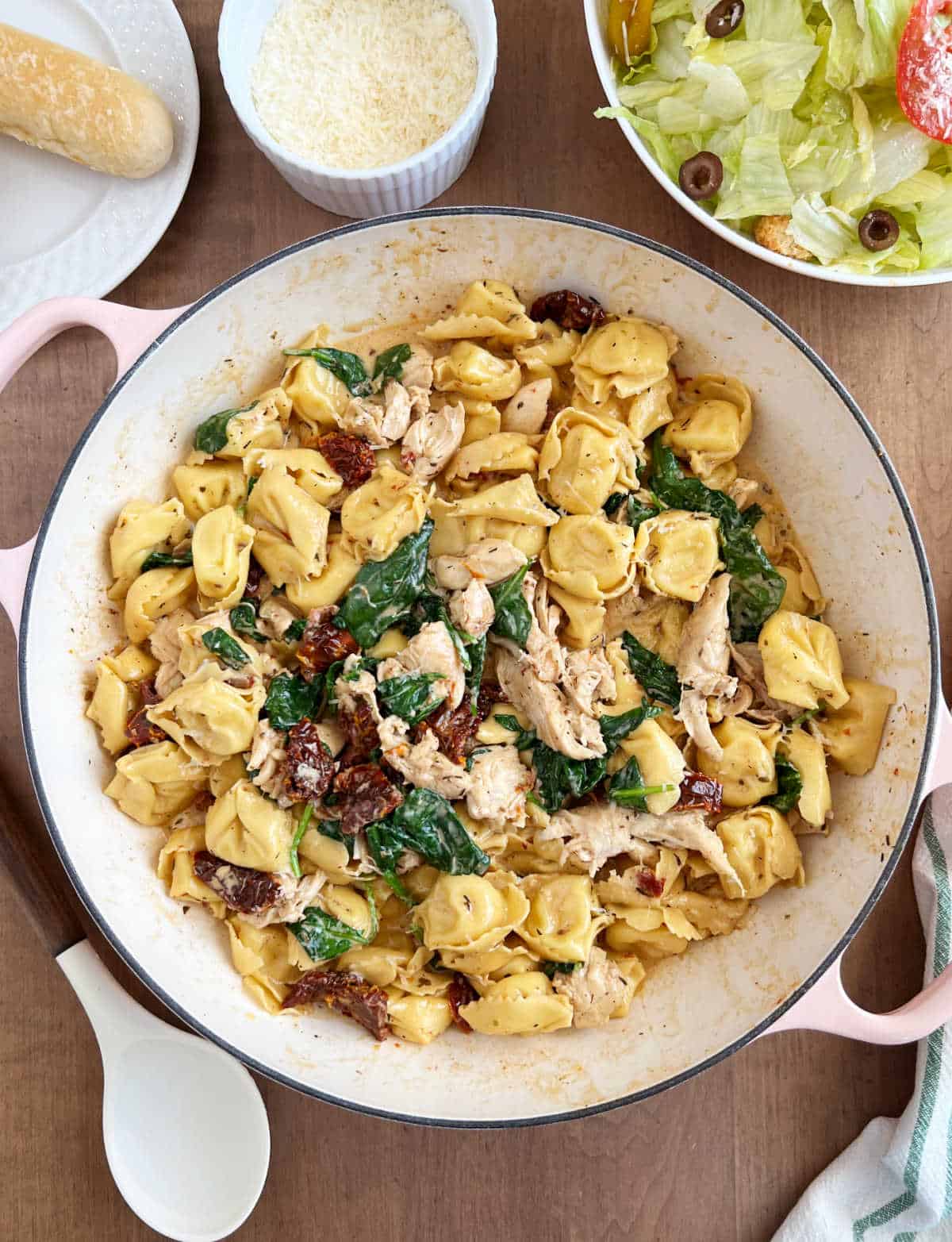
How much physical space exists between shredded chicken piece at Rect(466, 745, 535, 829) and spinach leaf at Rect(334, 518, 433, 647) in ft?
1.29

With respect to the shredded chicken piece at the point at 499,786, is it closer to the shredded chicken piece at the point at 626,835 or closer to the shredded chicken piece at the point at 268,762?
the shredded chicken piece at the point at 626,835

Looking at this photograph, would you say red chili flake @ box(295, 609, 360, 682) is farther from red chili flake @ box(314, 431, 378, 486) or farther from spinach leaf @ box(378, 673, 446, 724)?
red chili flake @ box(314, 431, 378, 486)

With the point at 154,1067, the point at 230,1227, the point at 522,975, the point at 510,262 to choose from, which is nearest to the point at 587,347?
the point at 510,262

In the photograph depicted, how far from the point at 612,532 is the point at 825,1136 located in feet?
5.77

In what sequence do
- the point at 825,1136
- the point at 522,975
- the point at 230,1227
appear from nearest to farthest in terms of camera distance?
the point at 522,975, the point at 230,1227, the point at 825,1136

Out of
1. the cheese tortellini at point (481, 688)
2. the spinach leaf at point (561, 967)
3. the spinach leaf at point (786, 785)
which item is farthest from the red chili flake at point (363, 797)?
the spinach leaf at point (786, 785)

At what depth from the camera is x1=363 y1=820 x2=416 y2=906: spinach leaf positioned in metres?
2.41

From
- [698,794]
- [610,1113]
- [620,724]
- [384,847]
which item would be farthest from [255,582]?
[610,1113]

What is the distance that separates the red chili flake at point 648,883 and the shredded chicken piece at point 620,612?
58 centimetres

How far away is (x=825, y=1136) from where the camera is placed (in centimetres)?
277

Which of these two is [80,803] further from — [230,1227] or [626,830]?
[626,830]

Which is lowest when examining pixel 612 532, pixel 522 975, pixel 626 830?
pixel 522 975

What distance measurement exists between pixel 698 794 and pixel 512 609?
64cm

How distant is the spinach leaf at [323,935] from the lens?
2.44m
